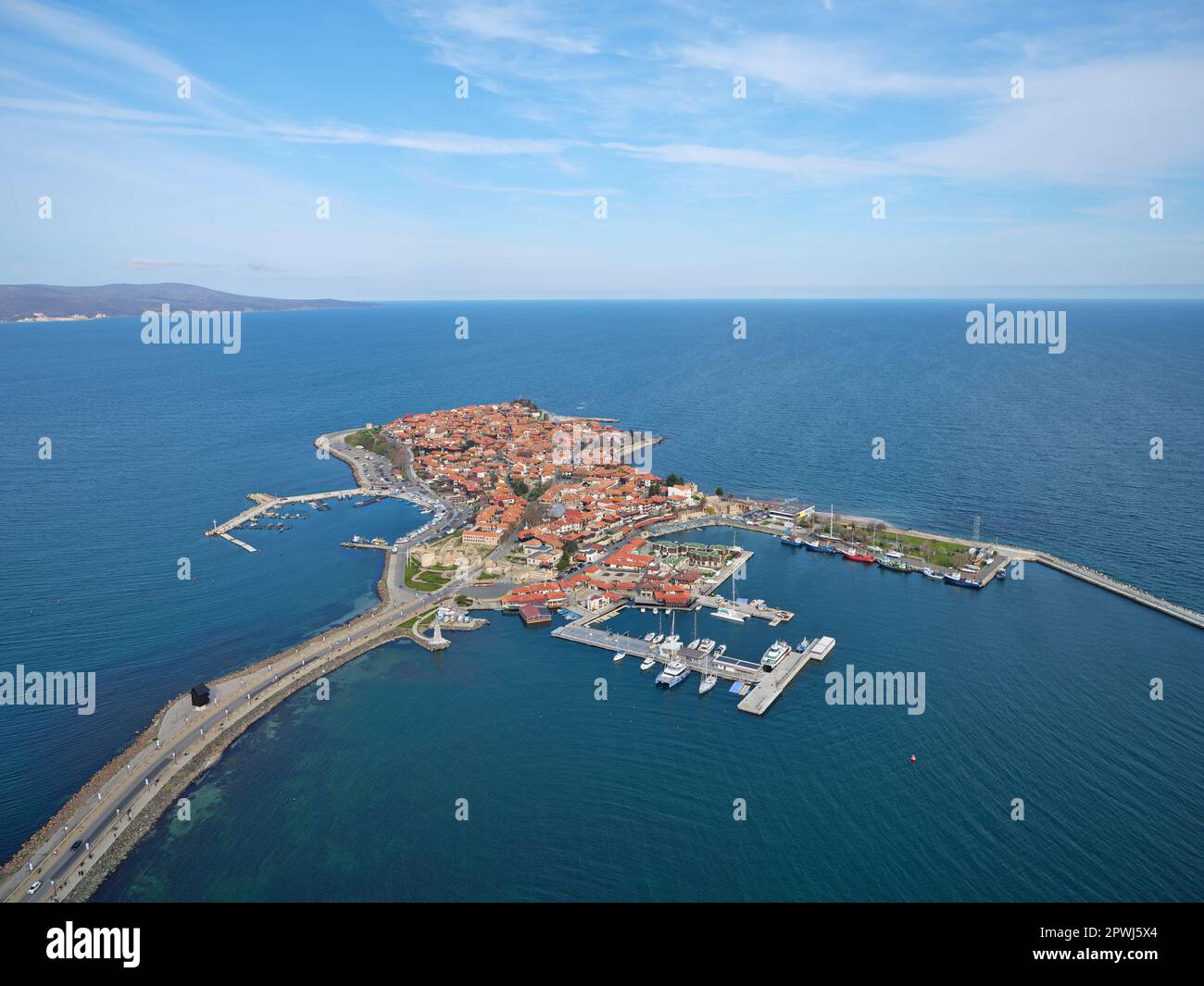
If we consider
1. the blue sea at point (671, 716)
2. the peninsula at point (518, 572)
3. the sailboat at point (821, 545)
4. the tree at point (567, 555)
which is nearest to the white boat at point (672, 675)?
the peninsula at point (518, 572)

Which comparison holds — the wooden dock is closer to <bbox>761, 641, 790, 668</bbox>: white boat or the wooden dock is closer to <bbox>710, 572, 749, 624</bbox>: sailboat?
<bbox>761, 641, 790, 668</bbox>: white boat

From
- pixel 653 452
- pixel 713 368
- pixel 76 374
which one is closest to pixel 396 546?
pixel 653 452

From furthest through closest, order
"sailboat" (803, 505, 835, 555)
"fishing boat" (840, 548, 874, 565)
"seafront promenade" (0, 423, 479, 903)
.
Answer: "sailboat" (803, 505, 835, 555) → "fishing boat" (840, 548, 874, 565) → "seafront promenade" (0, 423, 479, 903)

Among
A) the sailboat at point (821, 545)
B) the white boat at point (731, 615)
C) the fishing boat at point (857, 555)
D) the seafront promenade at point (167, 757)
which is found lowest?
the seafront promenade at point (167, 757)

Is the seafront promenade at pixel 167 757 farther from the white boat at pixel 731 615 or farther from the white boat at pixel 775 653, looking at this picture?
the white boat at pixel 775 653

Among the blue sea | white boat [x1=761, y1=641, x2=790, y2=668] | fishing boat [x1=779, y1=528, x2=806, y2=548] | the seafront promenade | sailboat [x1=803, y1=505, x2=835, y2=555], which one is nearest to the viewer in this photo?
the seafront promenade

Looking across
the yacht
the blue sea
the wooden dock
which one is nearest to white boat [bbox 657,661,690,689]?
the blue sea

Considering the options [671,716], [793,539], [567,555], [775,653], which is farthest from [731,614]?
[793,539]
